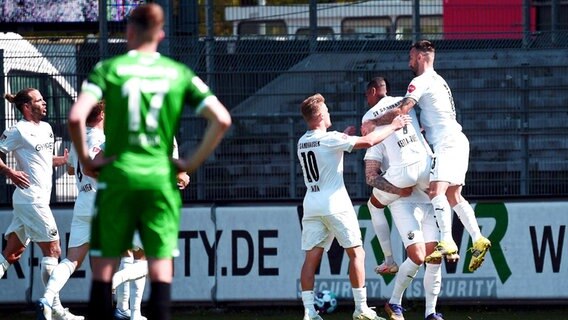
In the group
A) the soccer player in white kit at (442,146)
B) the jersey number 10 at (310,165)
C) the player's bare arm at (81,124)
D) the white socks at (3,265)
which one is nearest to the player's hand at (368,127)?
the soccer player in white kit at (442,146)

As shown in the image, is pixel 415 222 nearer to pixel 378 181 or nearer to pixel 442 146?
pixel 378 181

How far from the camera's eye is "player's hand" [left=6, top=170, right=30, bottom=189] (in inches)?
459

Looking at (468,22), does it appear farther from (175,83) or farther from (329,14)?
(175,83)

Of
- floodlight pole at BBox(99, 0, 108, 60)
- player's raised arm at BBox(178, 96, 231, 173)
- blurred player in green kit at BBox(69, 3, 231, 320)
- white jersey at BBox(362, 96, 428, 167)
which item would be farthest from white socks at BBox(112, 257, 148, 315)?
player's raised arm at BBox(178, 96, 231, 173)

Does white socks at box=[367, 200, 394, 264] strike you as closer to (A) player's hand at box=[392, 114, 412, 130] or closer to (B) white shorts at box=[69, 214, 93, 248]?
(A) player's hand at box=[392, 114, 412, 130]

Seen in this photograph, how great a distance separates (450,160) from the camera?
36.3 ft

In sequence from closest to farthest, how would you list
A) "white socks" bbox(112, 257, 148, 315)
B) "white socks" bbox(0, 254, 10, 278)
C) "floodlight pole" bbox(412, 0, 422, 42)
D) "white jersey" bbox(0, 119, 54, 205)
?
"white socks" bbox(112, 257, 148, 315) → "white jersey" bbox(0, 119, 54, 205) → "white socks" bbox(0, 254, 10, 278) → "floodlight pole" bbox(412, 0, 422, 42)

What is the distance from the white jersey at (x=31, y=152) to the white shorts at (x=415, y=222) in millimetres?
3421

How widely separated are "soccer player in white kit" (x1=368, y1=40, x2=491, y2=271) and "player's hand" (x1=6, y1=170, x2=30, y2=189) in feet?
12.4

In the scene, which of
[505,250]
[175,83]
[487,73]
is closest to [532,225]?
[505,250]

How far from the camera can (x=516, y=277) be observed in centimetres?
1312

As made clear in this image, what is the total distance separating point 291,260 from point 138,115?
7.03 meters

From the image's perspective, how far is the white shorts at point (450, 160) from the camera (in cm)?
1107

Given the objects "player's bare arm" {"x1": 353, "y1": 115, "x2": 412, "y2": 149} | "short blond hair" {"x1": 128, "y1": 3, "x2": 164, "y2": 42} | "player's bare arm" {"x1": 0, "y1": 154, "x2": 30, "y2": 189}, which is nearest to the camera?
"short blond hair" {"x1": 128, "y1": 3, "x2": 164, "y2": 42}
